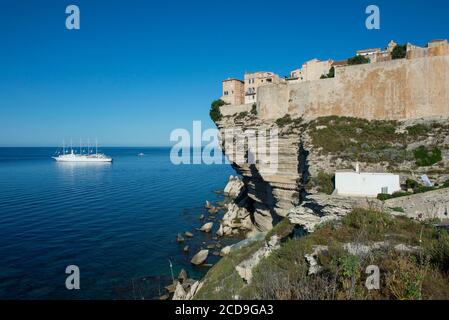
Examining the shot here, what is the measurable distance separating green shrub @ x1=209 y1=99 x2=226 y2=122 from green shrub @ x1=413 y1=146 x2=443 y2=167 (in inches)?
697

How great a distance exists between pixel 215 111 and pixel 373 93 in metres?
15.0

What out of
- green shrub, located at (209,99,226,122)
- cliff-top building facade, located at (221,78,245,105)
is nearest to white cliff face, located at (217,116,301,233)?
green shrub, located at (209,99,226,122)

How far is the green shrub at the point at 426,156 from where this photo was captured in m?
16.2

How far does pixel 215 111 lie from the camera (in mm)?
A: 32312

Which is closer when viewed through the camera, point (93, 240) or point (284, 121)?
point (93, 240)

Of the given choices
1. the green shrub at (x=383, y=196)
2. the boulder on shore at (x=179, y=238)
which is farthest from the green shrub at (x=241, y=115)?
the green shrub at (x=383, y=196)

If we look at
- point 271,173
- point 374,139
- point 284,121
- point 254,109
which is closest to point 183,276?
point 271,173

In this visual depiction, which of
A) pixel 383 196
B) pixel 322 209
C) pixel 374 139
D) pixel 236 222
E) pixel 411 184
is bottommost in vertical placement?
pixel 236 222

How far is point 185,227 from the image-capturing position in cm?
2867

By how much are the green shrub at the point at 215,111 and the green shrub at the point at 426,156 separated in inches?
697

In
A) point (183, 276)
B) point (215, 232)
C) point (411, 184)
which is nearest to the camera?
point (411, 184)

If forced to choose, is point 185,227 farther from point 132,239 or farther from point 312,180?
point 312,180

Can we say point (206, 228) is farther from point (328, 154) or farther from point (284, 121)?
point (328, 154)

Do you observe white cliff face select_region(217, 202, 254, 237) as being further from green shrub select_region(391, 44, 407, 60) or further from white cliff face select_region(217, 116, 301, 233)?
green shrub select_region(391, 44, 407, 60)
